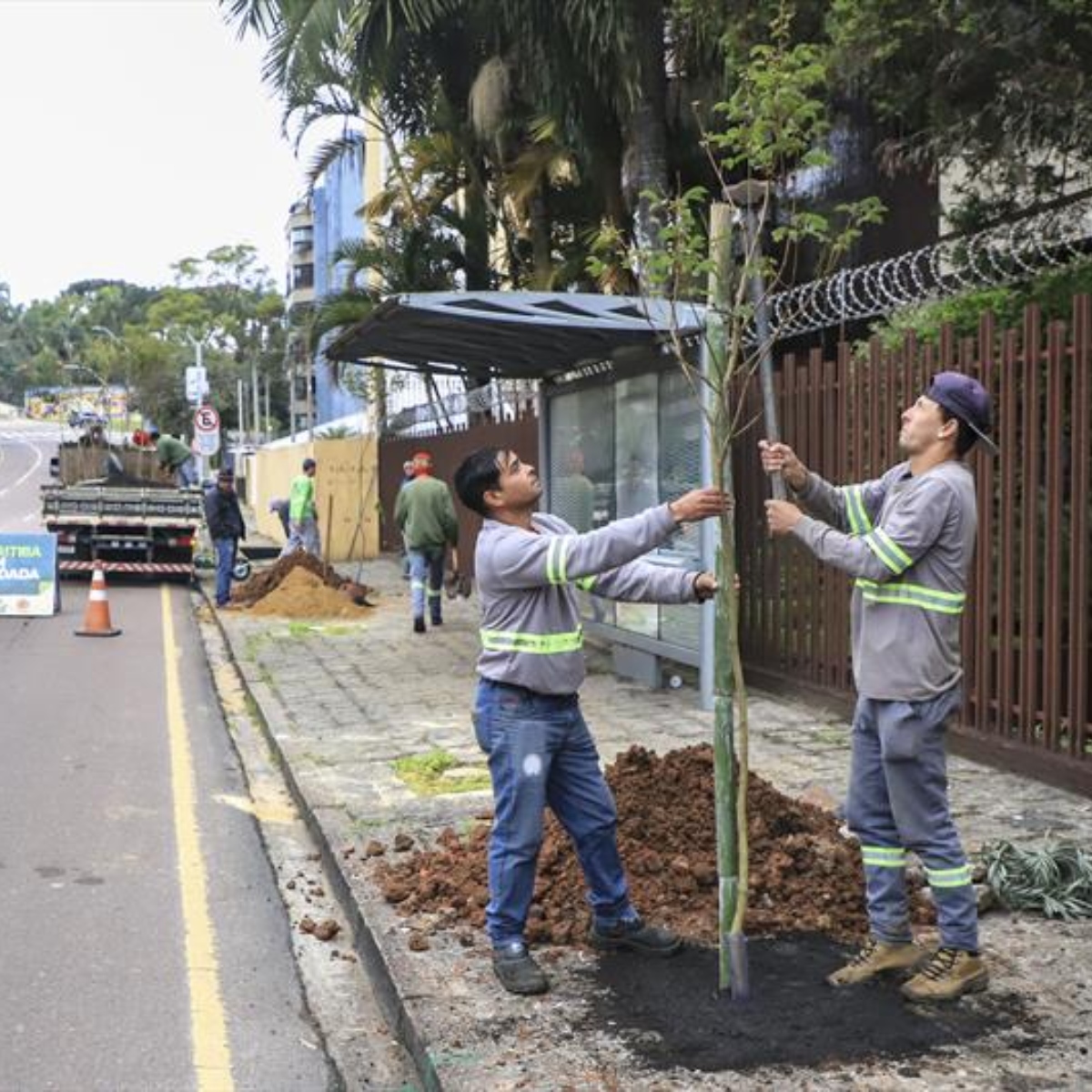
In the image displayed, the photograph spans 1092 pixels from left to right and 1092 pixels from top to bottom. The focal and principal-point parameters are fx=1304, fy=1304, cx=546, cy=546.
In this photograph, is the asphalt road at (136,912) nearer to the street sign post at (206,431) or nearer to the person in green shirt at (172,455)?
the person in green shirt at (172,455)

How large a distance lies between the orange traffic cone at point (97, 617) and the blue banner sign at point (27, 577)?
1.51 m

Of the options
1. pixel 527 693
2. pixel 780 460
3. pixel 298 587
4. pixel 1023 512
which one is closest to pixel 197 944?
pixel 527 693

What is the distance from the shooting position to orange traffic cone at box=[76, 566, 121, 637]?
552 inches

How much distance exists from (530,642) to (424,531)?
9.53 m

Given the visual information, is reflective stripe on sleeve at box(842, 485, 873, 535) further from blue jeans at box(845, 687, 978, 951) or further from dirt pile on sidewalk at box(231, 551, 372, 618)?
dirt pile on sidewalk at box(231, 551, 372, 618)

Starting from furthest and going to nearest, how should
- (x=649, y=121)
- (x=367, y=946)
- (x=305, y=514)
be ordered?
1. (x=305, y=514)
2. (x=649, y=121)
3. (x=367, y=946)

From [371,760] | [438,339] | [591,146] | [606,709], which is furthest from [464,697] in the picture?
[591,146]

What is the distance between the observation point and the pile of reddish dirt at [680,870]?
475 cm

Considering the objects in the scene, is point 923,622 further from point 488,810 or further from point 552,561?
point 488,810

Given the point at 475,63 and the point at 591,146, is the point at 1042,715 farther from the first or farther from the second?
the point at 475,63

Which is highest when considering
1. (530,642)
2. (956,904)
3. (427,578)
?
(530,642)

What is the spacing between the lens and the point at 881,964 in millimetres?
4141

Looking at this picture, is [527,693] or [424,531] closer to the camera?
[527,693]

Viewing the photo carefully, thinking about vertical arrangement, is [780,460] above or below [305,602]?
above
